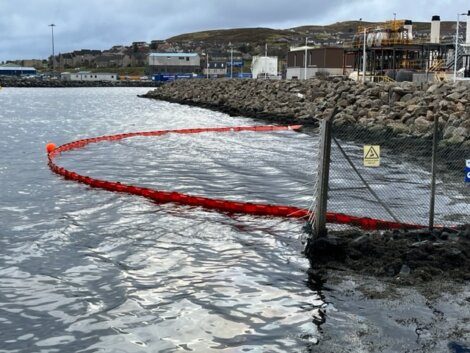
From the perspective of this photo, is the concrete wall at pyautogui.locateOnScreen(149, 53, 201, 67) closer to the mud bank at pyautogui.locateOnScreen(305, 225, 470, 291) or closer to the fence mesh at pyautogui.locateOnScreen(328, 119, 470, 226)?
the fence mesh at pyautogui.locateOnScreen(328, 119, 470, 226)

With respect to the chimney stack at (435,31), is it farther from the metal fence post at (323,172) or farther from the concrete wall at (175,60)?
the concrete wall at (175,60)

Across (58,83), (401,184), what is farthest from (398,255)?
(58,83)

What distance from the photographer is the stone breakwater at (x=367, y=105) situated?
28969 millimetres

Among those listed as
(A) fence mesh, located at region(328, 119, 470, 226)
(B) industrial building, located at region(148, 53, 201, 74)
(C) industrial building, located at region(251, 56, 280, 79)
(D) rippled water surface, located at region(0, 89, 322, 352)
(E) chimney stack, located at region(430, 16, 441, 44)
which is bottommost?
(D) rippled water surface, located at region(0, 89, 322, 352)

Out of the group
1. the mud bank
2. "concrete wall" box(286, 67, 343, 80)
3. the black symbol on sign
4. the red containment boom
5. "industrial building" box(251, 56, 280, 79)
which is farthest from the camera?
"industrial building" box(251, 56, 280, 79)

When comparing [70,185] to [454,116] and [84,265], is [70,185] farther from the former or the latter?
[454,116]

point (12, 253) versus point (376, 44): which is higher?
point (376, 44)

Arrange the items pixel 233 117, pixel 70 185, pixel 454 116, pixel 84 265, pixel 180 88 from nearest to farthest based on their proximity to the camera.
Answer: pixel 84 265 < pixel 70 185 < pixel 454 116 < pixel 233 117 < pixel 180 88

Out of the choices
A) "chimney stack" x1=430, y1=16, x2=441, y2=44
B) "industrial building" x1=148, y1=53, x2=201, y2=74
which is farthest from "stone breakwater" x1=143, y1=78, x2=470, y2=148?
"industrial building" x1=148, y1=53, x2=201, y2=74

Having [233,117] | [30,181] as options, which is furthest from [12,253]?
[233,117]

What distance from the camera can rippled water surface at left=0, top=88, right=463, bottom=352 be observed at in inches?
318

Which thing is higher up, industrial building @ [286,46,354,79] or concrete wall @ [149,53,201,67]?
concrete wall @ [149,53,201,67]

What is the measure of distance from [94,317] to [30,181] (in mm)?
12906

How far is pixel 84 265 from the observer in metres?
10.9
